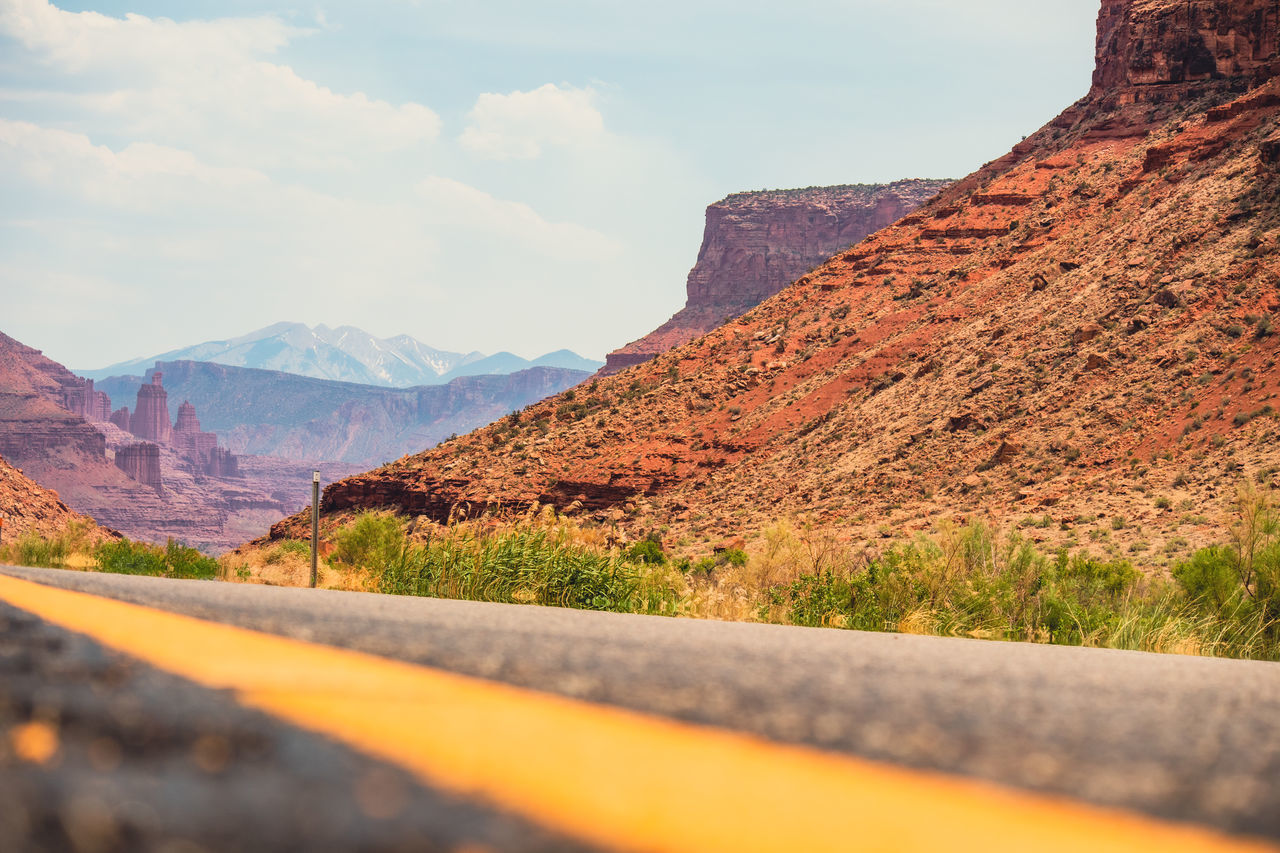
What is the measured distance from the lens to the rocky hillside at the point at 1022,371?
2562cm

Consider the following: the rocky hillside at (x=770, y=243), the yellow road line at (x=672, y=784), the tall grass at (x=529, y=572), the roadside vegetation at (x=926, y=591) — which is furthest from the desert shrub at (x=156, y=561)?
the rocky hillside at (x=770, y=243)

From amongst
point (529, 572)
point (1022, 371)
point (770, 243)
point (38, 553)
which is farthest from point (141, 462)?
point (529, 572)

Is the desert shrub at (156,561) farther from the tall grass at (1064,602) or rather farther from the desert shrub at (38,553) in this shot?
the tall grass at (1064,602)

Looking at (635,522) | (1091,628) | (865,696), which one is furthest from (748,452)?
(865,696)

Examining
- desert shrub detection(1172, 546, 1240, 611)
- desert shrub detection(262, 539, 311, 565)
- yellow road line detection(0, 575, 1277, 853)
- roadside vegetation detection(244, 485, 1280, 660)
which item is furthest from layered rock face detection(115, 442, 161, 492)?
yellow road line detection(0, 575, 1277, 853)

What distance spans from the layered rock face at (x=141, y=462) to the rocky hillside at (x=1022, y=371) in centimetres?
15128

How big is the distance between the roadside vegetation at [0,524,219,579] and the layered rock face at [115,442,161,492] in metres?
176

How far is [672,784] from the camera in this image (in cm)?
99

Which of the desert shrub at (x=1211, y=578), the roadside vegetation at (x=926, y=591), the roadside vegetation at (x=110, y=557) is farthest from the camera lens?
the roadside vegetation at (x=110, y=557)

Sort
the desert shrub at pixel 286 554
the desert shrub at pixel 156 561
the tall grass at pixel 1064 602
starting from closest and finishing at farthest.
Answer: the tall grass at pixel 1064 602 < the desert shrub at pixel 156 561 < the desert shrub at pixel 286 554

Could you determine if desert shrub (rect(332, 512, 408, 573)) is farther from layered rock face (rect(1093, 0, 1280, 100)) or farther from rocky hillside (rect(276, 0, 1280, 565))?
layered rock face (rect(1093, 0, 1280, 100))

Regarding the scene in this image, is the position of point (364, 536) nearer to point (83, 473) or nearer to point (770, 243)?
point (770, 243)

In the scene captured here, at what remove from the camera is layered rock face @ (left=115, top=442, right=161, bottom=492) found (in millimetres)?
180625

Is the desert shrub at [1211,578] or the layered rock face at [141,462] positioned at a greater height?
the desert shrub at [1211,578]
